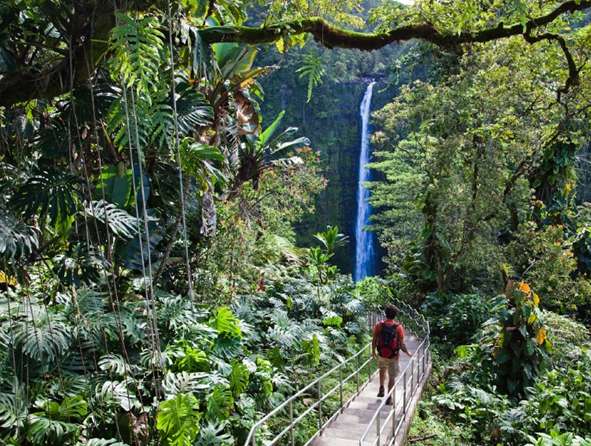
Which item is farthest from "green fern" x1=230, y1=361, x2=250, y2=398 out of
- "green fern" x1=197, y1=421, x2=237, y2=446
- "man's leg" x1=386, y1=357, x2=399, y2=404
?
"man's leg" x1=386, y1=357, x2=399, y2=404

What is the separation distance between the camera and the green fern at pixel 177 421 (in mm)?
3673

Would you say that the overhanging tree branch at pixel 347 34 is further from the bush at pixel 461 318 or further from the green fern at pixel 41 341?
the bush at pixel 461 318

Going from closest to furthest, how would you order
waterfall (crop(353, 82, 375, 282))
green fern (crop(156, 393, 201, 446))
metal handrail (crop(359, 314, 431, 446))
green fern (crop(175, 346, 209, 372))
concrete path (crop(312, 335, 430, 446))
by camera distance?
green fern (crop(156, 393, 201, 446)), metal handrail (crop(359, 314, 431, 446)), green fern (crop(175, 346, 209, 372)), concrete path (crop(312, 335, 430, 446)), waterfall (crop(353, 82, 375, 282))

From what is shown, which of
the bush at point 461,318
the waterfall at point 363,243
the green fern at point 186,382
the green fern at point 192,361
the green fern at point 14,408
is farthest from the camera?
the waterfall at point 363,243

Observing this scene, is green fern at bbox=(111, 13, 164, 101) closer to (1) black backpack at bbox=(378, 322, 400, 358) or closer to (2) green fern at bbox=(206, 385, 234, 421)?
(2) green fern at bbox=(206, 385, 234, 421)

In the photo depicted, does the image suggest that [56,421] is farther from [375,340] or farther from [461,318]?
[461,318]

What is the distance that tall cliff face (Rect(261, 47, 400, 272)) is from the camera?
→ 108 feet

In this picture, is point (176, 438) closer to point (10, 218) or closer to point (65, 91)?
point (10, 218)

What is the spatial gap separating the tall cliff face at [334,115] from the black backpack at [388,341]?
1035 inches

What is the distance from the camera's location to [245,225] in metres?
9.22

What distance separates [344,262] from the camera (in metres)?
29.7

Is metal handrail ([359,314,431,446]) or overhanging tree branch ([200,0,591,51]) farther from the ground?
overhanging tree branch ([200,0,591,51])

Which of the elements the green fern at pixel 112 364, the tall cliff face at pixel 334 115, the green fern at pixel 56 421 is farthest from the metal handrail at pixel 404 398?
the tall cliff face at pixel 334 115

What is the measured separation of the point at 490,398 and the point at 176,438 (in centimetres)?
480
